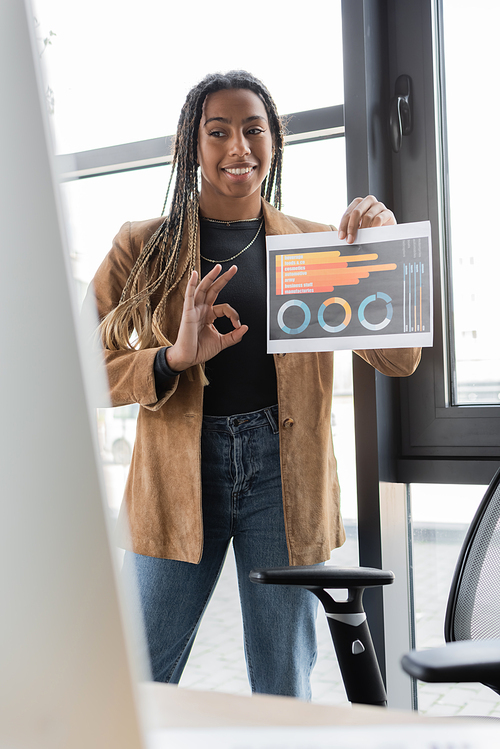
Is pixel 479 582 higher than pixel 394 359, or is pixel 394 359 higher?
pixel 394 359

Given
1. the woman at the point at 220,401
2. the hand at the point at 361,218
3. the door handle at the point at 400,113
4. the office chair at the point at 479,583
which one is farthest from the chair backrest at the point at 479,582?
the door handle at the point at 400,113

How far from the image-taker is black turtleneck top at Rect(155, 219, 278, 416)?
1.27 m

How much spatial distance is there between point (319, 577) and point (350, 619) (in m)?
0.09

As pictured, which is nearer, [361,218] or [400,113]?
[361,218]

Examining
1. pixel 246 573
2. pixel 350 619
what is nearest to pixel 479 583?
pixel 350 619

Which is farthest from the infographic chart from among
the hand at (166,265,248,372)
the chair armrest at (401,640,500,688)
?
the chair armrest at (401,640,500,688)

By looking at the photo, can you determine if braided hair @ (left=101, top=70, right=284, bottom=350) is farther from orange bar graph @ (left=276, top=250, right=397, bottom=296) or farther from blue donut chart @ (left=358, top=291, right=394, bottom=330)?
blue donut chart @ (left=358, top=291, right=394, bottom=330)

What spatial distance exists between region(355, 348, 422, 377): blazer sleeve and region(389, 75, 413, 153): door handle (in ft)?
1.89

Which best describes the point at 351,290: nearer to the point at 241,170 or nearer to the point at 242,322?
the point at 242,322

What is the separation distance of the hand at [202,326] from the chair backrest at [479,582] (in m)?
0.57

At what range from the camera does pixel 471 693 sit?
1.49 meters

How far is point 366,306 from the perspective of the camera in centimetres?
132

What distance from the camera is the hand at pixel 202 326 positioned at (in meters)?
1.18

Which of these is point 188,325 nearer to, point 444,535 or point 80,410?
point 444,535
